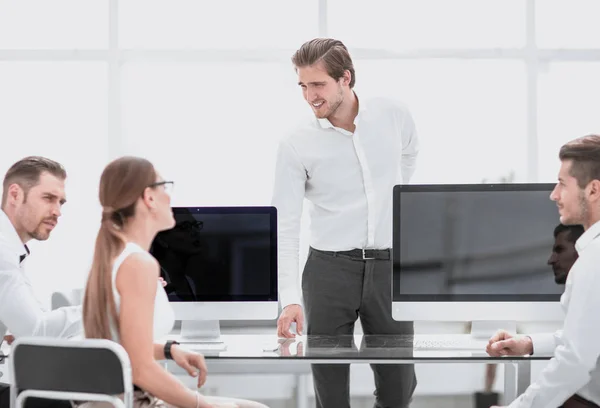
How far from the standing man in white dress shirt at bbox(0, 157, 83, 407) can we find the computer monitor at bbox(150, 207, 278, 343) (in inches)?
15.3

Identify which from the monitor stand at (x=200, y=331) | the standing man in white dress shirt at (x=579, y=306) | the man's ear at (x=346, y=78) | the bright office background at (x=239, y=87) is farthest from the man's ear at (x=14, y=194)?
the bright office background at (x=239, y=87)

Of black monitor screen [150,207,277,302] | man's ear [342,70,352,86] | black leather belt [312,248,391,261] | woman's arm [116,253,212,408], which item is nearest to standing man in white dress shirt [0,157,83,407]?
black monitor screen [150,207,277,302]

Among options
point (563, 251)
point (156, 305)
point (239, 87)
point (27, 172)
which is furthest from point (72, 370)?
point (239, 87)

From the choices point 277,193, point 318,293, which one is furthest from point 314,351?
point 277,193

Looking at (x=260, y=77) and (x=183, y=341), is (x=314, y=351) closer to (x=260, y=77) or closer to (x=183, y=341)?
(x=183, y=341)

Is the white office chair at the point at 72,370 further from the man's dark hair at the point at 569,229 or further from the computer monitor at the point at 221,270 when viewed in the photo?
the man's dark hair at the point at 569,229

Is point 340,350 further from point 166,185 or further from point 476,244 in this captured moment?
point 166,185

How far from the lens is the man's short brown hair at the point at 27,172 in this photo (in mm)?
2947

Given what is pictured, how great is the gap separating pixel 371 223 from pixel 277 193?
35cm

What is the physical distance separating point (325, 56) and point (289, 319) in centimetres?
90

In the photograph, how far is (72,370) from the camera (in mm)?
2117

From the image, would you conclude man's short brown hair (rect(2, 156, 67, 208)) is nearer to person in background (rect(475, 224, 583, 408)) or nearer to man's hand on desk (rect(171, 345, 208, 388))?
man's hand on desk (rect(171, 345, 208, 388))

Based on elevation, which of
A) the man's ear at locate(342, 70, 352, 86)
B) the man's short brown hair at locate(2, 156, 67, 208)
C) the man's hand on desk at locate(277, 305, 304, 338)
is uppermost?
the man's ear at locate(342, 70, 352, 86)

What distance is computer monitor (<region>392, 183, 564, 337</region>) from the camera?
2945mm
